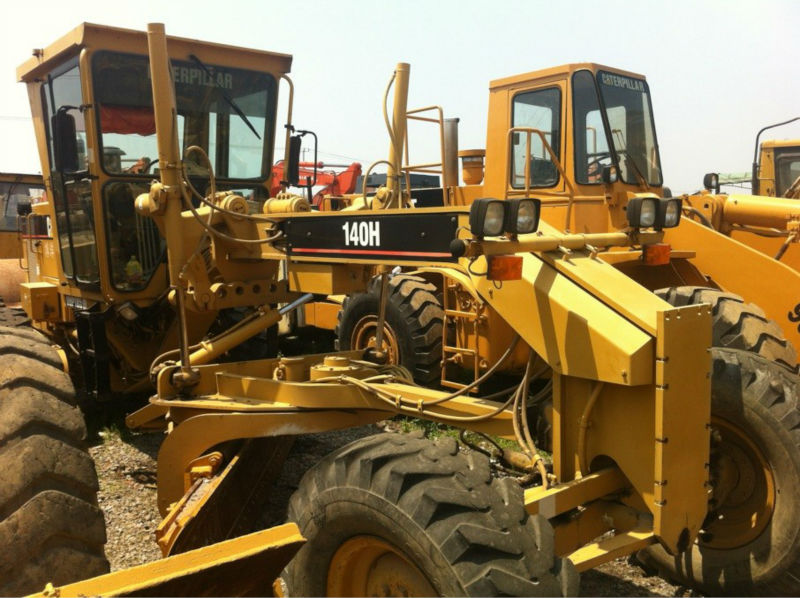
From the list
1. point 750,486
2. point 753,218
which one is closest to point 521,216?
point 750,486

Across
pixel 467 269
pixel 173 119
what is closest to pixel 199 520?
pixel 467 269

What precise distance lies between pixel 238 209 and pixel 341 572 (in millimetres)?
2305

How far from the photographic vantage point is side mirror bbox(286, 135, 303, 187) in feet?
18.7

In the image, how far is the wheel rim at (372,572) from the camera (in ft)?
8.74

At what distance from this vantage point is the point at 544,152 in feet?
22.5

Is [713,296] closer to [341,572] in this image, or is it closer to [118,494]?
[341,572]

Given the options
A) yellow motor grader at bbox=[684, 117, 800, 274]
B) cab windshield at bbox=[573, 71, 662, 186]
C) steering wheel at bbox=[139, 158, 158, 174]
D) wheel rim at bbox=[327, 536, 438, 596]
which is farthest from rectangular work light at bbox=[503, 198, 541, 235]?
yellow motor grader at bbox=[684, 117, 800, 274]

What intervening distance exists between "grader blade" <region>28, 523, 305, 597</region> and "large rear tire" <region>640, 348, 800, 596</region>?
A: 2065mm

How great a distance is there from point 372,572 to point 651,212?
192 centimetres

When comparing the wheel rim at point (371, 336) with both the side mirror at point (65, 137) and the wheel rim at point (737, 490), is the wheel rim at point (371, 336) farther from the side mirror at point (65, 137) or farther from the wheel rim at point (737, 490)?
the wheel rim at point (737, 490)

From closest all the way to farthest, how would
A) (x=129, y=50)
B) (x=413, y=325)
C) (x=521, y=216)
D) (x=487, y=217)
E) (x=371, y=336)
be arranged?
(x=487, y=217) → (x=521, y=216) → (x=129, y=50) → (x=413, y=325) → (x=371, y=336)

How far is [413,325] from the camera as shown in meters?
6.91

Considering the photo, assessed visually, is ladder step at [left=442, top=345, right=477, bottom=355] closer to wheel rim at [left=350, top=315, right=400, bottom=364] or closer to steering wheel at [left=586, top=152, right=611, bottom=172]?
wheel rim at [left=350, top=315, right=400, bottom=364]

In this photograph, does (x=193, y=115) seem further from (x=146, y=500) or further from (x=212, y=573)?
(x=212, y=573)
